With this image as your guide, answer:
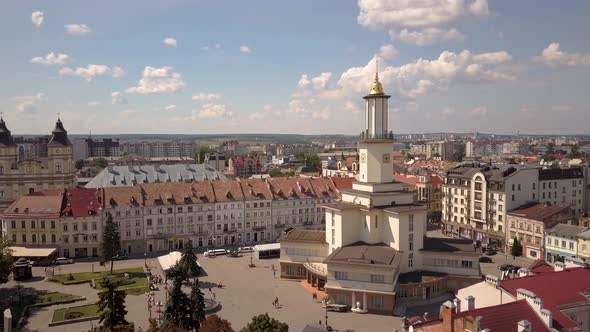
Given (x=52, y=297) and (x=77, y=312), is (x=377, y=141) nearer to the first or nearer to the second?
(x=77, y=312)

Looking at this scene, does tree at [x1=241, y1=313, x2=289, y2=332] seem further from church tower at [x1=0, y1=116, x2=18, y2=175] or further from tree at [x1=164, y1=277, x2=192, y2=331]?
church tower at [x1=0, y1=116, x2=18, y2=175]

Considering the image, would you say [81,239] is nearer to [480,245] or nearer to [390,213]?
[390,213]

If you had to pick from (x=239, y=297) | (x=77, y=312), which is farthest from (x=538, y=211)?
(x=77, y=312)

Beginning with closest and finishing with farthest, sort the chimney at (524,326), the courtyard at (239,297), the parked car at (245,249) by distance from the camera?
the chimney at (524,326)
the courtyard at (239,297)
the parked car at (245,249)

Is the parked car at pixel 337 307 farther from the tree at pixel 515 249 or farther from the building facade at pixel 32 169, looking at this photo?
the building facade at pixel 32 169

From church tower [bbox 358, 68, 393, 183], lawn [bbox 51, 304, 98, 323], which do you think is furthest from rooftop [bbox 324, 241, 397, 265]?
lawn [bbox 51, 304, 98, 323]

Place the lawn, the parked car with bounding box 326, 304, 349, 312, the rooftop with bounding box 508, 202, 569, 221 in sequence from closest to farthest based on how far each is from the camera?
the lawn < the parked car with bounding box 326, 304, 349, 312 < the rooftop with bounding box 508, 202, 569, 221

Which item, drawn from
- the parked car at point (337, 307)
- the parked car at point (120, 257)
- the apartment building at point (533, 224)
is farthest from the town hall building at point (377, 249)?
the parked car at point (120, 257)
